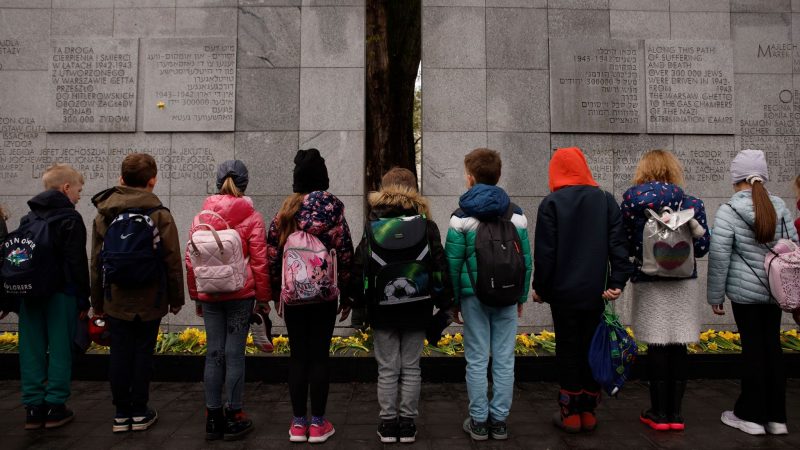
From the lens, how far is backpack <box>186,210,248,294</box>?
12.4 feet

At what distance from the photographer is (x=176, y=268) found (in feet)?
13.9

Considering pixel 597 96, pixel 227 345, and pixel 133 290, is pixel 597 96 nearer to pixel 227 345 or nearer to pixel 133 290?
pixel 227 345

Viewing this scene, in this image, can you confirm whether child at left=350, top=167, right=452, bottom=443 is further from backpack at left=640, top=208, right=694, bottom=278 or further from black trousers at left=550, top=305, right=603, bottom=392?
backpack at left=640, top=208, right=694, bottom=278

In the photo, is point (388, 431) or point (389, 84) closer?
point (388, 431)

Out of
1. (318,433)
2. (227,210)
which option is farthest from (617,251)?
(227,210)

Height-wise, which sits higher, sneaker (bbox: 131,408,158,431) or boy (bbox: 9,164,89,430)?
boy (bbox: 9,164,89,430)

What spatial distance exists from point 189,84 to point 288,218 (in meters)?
4.08

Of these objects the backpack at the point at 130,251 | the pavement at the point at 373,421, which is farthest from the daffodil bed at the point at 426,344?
the backpack at the point at 130,251

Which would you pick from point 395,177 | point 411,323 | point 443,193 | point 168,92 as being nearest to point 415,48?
point 443,193

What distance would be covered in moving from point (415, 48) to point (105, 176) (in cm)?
552

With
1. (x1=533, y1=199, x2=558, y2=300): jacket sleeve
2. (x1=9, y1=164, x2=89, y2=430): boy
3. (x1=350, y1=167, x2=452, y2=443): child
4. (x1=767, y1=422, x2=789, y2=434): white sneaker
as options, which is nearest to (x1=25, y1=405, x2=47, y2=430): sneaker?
(x1=9, y1=164, x2=89, y2=430): boy

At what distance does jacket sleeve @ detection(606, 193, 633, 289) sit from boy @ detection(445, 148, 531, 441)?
637 mm

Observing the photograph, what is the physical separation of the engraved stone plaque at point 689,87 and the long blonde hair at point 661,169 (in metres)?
3.18

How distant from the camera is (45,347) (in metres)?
4.34
